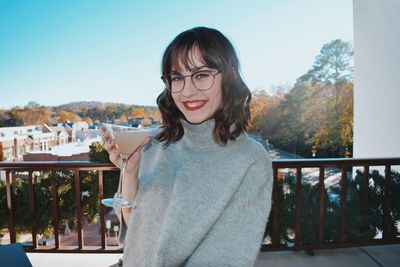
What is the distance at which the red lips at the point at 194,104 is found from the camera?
33.7 inches

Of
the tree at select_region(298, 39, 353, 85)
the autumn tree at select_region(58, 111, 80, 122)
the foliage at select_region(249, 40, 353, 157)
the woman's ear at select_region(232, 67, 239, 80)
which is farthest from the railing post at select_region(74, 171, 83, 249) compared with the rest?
the autumn tree at select_region(58, 111, 80, 122)

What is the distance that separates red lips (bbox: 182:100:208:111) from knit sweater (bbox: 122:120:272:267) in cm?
9

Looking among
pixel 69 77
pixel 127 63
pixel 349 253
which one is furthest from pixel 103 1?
pixel 349 253

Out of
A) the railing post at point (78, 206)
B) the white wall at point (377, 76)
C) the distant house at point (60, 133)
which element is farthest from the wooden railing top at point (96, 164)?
the distant house at point (60, 133)

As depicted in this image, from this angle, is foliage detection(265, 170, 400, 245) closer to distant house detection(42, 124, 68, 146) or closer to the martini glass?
the martini glass

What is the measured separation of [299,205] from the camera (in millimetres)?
2494

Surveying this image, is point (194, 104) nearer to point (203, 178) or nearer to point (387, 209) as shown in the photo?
point (203, 178)

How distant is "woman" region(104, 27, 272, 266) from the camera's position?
31.2 inches

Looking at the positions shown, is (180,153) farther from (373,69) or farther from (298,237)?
(373,69)

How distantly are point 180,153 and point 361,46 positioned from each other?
22.8ft

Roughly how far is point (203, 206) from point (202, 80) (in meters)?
0.38

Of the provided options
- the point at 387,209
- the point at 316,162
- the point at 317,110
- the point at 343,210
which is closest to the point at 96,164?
the point at 316,162

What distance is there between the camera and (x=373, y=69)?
19.1 ft

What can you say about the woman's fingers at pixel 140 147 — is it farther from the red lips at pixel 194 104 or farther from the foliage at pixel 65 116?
the foliage at pixel 65 116
